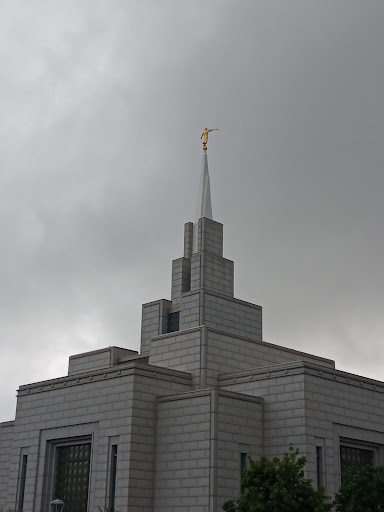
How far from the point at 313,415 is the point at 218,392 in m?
5.71

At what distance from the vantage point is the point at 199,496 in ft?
135

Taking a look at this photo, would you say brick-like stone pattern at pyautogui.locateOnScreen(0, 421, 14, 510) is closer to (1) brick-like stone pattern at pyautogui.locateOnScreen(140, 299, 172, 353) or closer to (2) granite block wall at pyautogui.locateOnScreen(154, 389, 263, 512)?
(1) brick-like stone pattern at pyautogui.locateOnScreen(140, 299, 172, 353)

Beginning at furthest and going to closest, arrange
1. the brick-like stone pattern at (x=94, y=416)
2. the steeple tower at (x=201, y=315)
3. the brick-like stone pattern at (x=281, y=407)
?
1. the steeple tower at (x=201, y=315)
2. the brick-like stone pattern at (x=94, y=416)
3. the brick-like stone pattern at (x=281, y=407)

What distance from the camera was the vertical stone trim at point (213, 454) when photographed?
40344 mm

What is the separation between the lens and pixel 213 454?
135 feet

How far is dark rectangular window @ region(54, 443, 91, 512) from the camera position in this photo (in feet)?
152

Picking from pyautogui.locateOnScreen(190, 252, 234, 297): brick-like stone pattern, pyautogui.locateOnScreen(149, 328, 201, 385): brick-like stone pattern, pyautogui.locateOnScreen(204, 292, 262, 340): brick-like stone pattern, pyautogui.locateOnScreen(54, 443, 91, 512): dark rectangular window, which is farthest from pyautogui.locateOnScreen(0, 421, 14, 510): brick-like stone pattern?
pyautogui.locateOnScreen(190, 252, 234, 297): brick-like stone pattern

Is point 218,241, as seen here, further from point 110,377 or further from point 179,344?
point 110,377

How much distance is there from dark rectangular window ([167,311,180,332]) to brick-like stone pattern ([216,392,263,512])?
42.5 feet

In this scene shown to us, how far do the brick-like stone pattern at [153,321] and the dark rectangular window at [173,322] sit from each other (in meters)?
0.31

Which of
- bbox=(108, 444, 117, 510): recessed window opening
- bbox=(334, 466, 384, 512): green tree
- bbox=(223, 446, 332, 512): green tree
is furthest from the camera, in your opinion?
bbox=(108, 444, 117, 510): recessed window opening

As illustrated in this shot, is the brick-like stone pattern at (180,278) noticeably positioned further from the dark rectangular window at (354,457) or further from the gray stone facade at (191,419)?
the dark rectangular window at (354,457)

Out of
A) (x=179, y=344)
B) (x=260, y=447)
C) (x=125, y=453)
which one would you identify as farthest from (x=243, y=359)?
(x=125, y=453)

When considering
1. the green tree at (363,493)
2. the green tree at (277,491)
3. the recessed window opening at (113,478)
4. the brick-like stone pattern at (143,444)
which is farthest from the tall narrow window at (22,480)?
the green tree at (363,493)
